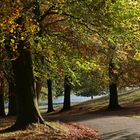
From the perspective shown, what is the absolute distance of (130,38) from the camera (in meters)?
19.4

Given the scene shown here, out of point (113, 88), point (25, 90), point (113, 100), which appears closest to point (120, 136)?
point (25, 90)

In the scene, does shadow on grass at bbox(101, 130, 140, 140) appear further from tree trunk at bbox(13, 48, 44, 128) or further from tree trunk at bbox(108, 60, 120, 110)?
tree trunk at bbox(108, 60, 120, 110)

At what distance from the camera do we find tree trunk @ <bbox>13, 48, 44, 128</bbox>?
2016 cm

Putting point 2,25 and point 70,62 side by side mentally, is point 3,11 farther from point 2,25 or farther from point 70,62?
point 70,62

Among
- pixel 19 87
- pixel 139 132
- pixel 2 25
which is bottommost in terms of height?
pixel 139 132

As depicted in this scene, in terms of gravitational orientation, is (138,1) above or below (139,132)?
above

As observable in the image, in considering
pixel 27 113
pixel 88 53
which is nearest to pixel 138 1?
pixel 27 113

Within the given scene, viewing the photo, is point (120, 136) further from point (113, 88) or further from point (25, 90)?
point (113, 88)

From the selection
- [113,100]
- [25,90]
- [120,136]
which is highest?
[25,90]

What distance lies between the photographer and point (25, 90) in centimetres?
2039

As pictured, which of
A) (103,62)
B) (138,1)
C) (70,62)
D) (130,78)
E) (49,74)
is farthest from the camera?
(130,78)

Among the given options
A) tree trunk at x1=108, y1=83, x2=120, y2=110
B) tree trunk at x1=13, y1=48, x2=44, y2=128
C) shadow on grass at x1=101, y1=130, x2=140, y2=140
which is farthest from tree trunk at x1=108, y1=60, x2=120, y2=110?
shadow on grass at x1=101, y1=130, x2=140, y2=140

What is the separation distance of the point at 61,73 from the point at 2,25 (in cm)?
1688

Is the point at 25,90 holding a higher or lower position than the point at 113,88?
lower
